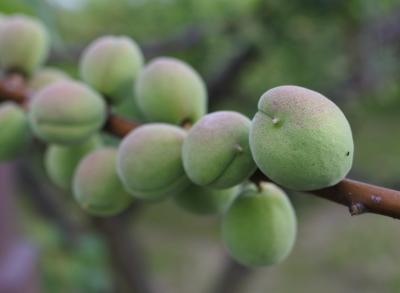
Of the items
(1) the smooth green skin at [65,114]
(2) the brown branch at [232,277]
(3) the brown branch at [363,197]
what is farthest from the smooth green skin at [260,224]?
(2) the brown branch at [232,277]

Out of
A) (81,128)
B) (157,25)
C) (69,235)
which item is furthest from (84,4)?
(81,128)

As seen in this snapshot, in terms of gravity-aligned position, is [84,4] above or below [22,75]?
below

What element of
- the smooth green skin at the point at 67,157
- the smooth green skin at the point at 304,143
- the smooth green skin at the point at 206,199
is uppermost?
the smooth green skin at the point at 304,143

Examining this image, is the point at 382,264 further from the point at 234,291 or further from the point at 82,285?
the point at 82,285

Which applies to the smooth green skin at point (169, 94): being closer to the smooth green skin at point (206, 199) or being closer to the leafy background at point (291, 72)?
the smooth green skin at point (206, 199)

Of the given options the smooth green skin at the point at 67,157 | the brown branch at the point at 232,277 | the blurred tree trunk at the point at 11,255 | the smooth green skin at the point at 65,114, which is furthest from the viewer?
the brown branch at the point at 232,277

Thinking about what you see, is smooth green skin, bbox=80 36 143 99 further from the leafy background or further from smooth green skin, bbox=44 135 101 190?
the leafy background

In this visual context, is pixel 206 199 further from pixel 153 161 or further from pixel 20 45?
pixel 20 45
